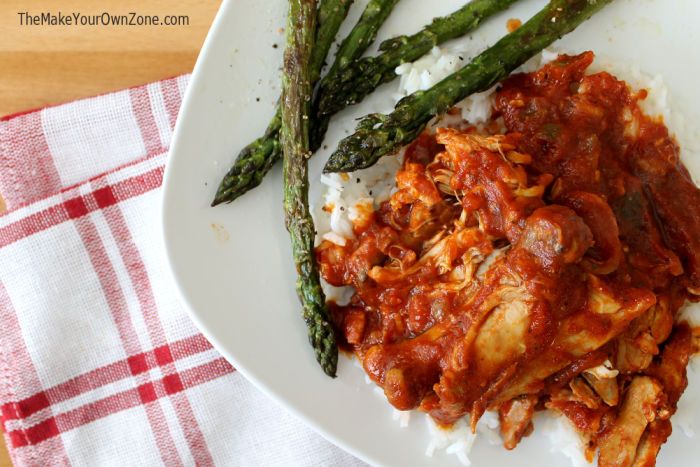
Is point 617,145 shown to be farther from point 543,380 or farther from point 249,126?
point 249,126

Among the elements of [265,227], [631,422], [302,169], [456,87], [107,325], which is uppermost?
[456,87]

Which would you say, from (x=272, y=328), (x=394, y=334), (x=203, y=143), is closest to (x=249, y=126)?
(x=203, y=143)

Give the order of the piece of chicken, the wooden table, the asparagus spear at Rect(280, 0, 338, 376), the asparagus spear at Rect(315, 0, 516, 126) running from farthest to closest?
the wooden table → the asparagus spear at Rect(315, 0, 516, 126) → the asparagus spear at Rect(280, 0, 338, 376) → the piece of chicken

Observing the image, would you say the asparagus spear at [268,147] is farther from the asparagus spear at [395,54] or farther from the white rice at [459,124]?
the white rice at [459,124]

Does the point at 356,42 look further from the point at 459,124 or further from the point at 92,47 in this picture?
the point at 92,47

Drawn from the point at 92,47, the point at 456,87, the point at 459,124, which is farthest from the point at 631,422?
the point at 92,47

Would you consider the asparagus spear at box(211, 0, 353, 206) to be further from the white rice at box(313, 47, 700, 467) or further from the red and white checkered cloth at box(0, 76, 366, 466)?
the red and white checkered cloth at box(0, 76, 366, 466)

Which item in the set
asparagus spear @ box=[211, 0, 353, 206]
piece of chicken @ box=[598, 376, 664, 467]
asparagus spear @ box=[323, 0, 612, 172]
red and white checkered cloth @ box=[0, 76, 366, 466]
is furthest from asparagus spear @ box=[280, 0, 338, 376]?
piece of chicken @ box=[598, 376, 664, 467]
